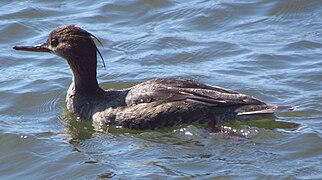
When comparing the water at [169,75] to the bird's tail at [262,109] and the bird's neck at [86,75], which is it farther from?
the bird's neck at [86,75]

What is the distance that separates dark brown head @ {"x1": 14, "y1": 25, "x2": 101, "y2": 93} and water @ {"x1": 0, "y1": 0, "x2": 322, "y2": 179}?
0.53m

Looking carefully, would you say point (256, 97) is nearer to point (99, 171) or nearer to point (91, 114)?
point (91, 114)

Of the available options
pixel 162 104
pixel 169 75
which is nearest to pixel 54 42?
pixel 162 104

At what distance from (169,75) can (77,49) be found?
1.63 metres

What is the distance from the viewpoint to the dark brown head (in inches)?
432

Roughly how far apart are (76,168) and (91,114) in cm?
152

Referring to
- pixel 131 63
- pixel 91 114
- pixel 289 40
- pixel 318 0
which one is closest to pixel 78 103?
pixel 91 114

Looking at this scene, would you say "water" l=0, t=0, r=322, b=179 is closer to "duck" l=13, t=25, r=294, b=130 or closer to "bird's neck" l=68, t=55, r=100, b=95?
"duck" l=13, t=25, r=294, b=130

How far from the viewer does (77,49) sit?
433 inches

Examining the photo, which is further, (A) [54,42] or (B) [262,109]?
(A) [54,42]

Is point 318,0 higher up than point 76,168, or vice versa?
point 318,0

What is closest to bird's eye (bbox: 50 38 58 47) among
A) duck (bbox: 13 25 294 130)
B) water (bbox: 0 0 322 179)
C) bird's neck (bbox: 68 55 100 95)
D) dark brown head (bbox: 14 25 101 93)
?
dark brown head (bbox: 14 25 101 93)

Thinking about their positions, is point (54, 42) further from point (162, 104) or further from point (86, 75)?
point (162, 104)

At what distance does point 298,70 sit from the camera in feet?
39.0
